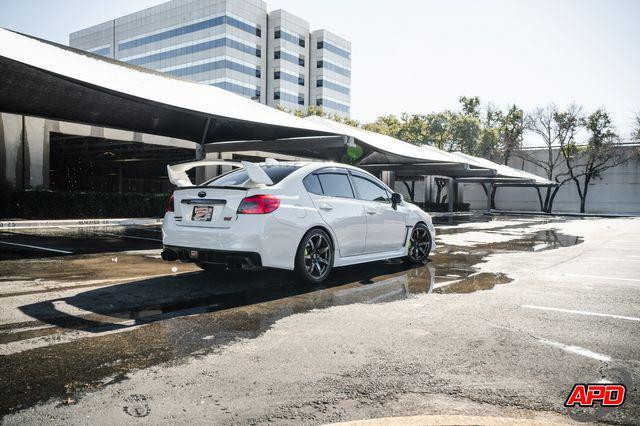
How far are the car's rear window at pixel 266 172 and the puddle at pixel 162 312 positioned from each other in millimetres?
1337

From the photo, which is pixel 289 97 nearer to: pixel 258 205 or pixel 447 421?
pixel 258 205

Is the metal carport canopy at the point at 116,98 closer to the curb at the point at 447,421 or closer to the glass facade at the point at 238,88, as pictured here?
the curb at the point at 447,421

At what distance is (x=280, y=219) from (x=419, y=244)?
3692mm

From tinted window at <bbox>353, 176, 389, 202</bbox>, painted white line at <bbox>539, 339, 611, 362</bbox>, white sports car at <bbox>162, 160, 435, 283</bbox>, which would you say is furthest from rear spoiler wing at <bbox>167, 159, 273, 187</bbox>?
painted white line at <bbox>539, 339, 611, 362</bbox>

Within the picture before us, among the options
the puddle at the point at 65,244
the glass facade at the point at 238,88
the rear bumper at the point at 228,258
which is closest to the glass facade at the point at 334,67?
the glass facade at the point at 238,88

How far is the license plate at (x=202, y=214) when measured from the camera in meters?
6.04

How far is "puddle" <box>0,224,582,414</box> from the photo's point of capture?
Answer: 3250 millimetres

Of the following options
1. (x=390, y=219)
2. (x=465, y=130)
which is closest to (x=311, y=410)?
(x=390, y=219)

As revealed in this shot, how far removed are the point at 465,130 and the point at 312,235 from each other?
47910 mm

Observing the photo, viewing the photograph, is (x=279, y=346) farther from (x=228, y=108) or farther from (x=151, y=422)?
(x=228, y=108)

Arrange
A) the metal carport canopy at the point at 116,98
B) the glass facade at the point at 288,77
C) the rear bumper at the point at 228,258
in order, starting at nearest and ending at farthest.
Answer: the rear bumper at the point at 228,258 → the metal carport canopy at the point at 116,98 → the glass facade at the point at 288,77

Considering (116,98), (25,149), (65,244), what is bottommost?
(65,244)

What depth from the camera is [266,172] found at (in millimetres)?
6902
